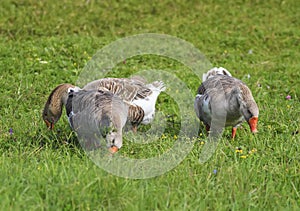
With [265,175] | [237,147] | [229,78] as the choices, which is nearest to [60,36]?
[229,78]

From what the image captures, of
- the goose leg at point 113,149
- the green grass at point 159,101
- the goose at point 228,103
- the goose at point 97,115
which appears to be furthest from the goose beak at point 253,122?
the goose leg at point 113,149

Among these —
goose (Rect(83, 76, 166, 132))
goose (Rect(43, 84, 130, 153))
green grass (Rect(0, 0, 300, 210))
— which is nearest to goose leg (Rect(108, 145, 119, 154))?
goose (Rect(43, 84, 130, 153))

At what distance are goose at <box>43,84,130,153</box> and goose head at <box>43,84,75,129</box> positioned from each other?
285 millimetres

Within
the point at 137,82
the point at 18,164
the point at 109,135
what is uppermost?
the point at 137,82

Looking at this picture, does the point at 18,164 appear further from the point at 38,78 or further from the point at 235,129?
the point at 38,78

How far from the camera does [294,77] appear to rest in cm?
1056

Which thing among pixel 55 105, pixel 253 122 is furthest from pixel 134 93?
pixel 253 122

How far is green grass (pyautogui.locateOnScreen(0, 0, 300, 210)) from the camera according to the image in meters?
4.87

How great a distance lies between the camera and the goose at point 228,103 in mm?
6609

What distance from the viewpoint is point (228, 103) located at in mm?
6930

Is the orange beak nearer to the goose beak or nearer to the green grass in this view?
the green grass

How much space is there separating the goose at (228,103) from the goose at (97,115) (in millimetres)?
1024

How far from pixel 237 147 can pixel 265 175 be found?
3.39 feet

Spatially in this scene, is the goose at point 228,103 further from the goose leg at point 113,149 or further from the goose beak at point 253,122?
the goose leg at point 113,149
